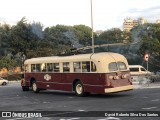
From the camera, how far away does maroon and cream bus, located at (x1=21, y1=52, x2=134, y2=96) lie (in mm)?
21062

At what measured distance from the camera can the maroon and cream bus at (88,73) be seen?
21062 millimetres

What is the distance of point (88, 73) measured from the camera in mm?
21734

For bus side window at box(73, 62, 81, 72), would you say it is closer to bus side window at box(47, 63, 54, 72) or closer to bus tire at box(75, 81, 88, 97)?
bus tire at box(75, 81, 88, 97)

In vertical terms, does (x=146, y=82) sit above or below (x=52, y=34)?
below

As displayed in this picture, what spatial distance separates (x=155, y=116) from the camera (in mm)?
12906

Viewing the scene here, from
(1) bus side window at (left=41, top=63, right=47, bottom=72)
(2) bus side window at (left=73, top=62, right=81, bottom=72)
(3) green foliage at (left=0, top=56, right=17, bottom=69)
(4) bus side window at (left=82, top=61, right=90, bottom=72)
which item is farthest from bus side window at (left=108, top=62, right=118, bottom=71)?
(3) green foliage at (left=0, top=56, right=17, bottom=69)

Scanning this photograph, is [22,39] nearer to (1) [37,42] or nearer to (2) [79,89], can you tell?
(1) [37,42]

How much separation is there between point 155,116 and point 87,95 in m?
9.83

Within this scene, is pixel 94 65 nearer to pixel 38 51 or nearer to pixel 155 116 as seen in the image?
pixel 155 116

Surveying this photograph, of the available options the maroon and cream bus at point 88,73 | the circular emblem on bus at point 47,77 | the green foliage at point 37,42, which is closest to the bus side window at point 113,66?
the maroon and cream bus at point 88,73

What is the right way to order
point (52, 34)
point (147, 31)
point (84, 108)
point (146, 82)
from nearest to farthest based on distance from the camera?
1. point (84, 108)
2. point (146, 82)
3. point (147, 31)
4. point (52, 34)

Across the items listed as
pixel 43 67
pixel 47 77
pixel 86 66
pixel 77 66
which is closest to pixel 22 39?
pixel 43 67

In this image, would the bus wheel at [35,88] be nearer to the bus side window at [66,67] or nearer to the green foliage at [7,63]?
the bus side window at [66,67]

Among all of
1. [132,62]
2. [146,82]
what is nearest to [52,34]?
[132,62]
